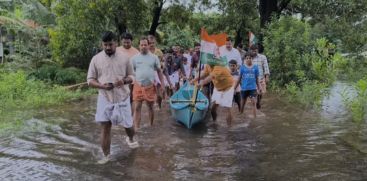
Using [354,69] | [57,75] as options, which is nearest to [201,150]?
[57,75]

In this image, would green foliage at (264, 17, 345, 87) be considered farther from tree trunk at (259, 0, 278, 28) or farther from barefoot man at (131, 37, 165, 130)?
barefoot man at (131, 37, 165, 130)

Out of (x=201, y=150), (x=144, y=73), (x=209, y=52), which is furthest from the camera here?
(x=209, y=52)

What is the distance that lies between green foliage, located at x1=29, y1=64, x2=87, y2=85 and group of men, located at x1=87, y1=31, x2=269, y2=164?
6037 millimetres

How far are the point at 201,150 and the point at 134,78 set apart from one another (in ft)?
5.90

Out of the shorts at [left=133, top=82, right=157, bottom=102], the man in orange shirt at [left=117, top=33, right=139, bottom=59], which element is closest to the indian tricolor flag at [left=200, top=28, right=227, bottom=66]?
the shorts at [left=133, top=82, right=157, bottom=102]

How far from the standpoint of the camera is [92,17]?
62.6 ft

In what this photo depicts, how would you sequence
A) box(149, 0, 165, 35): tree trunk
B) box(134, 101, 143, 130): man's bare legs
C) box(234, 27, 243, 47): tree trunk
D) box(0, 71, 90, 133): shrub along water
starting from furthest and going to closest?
box(234, 27, 243, 47): tree trunk → box(149, 0, 165, 35): tree trunk → box(0, 71, 90, 133): shrub along water → box(134, 101, 143, 130): man's bare legs

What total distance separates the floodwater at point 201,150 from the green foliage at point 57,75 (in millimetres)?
7232

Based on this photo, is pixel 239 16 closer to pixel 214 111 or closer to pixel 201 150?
pixel 214 111

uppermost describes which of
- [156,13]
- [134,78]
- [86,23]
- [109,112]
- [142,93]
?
[156,13]

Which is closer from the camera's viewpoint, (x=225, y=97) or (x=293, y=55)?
(x=225, y=97)

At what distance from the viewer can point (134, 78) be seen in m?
6.78

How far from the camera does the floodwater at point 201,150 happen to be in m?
6.24

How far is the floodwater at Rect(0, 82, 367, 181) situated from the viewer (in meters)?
6.24
